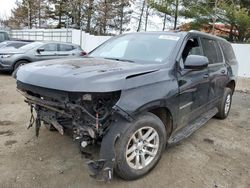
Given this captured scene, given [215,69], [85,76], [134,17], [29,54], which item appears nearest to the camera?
[85,76]

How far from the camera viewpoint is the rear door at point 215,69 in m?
4.96

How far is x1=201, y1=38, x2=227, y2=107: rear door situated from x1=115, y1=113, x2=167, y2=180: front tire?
1.81 m

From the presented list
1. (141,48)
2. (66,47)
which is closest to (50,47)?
(66,47)

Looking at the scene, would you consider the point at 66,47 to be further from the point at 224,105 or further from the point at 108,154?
the point at 108,154

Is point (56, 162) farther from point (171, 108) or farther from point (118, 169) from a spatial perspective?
point (171, 108)

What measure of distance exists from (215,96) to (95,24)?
31.8 metres

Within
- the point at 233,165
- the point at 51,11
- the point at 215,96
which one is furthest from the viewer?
the point at 51,11

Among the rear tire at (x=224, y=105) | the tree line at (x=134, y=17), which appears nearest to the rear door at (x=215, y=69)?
the rear tire at (x=224, y=105)

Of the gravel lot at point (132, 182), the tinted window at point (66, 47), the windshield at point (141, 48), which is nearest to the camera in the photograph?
the gravel lot at point (132, 182)

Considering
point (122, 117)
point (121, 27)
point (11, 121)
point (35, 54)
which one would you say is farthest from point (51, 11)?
point (122, 117)

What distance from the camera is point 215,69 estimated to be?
16.8ft

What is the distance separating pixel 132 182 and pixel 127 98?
104 cm

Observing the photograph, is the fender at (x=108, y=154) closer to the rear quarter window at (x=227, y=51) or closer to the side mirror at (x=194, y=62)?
the side mirror at (x=194, y=62)

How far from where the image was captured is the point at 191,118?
4457 mm
